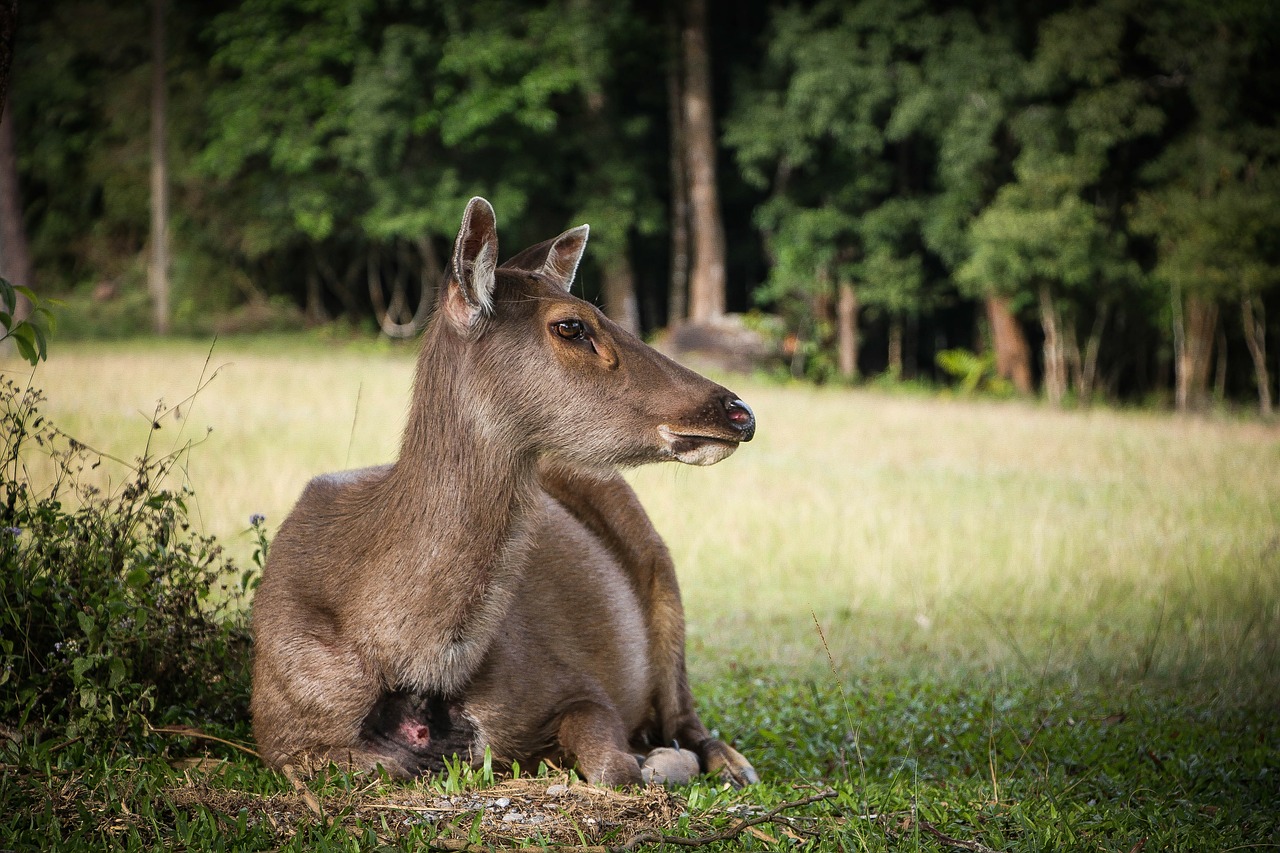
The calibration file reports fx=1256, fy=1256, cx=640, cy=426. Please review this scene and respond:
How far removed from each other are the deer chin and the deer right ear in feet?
2.24

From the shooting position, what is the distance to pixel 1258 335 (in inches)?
792

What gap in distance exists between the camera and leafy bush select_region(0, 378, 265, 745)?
13.6 ft

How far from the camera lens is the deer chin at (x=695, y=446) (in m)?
3.78

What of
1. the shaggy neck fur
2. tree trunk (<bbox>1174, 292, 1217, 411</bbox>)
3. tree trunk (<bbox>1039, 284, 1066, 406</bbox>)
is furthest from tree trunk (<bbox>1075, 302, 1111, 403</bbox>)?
the shaggy neck fur

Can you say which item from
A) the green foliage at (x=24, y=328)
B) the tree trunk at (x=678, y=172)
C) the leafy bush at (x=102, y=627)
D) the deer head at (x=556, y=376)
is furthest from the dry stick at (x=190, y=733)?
the tree trunk at (x=678, y=172)

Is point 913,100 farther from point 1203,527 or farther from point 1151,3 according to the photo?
point 1203,527

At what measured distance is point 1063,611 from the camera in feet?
27.0

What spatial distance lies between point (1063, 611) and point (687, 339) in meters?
16.1

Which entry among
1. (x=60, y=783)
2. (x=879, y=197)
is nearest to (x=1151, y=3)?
(x=879, y=197)

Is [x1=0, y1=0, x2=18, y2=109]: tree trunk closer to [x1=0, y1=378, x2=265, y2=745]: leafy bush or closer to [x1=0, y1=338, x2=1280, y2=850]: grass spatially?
[x1=0, y1=378, x2=265, y2=745]: leafy bush

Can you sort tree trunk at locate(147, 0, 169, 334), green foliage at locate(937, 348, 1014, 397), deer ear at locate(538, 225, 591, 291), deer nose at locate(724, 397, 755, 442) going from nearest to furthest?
1. deer nose at locate(724, 397, 755, 442)
2. deer ear at locate(538, 225, 591, 291)
3. green foliage at locate(937, 348, 1014, 397)
4. tree trunk at locate(147, 0, 169, 334)

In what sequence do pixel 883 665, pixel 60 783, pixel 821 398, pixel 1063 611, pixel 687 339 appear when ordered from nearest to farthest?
pixel 60 783
pixel 883 665
pixel 1063 611
pixel 821 398
pixel 687 339

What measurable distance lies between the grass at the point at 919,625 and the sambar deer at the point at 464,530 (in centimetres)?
30

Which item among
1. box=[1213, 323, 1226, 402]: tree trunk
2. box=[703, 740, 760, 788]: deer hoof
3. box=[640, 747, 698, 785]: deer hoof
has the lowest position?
box=[703, 740, 760, 788]: deer hoof
